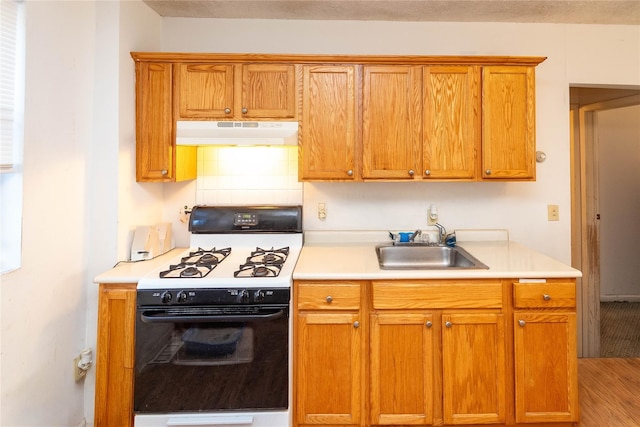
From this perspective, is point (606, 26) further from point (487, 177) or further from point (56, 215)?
point (56, 215)

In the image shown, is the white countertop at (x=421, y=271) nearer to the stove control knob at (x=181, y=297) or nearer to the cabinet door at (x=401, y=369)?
the cabinet door at (x=401, y=369)

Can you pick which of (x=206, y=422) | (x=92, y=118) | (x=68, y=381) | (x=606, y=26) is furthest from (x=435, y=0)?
(x=68, y=381)

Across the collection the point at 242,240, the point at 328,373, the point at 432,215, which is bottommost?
the point at 328,373

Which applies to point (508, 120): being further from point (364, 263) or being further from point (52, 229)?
point (52, 229)

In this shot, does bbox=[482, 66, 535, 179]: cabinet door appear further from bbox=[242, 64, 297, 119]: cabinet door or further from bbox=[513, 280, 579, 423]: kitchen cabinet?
bbox=[242, 64, 297, 119]: cabinet door

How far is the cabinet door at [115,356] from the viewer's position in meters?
1.75

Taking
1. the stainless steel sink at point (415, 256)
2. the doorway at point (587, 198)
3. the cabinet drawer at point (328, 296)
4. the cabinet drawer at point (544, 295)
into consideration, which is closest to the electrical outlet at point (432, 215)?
the stainless steel sink at point (415, 256)

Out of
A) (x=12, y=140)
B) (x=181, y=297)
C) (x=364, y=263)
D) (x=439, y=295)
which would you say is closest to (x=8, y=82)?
(x=12, y=140)

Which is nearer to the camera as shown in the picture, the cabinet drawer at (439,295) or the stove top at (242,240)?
the cabinet drawer at (439,295)

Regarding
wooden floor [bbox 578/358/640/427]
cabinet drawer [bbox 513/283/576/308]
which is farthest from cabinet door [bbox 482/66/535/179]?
wooden floor [bbox 578/358/640/427]

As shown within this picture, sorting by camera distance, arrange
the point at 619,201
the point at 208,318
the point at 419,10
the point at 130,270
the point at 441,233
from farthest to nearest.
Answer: the point at 619,201 < the point at 441,233 < the point at 419,10 < the point at 130,270 < the point at 208,318

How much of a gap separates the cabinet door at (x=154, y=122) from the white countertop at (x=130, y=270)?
0.47 m

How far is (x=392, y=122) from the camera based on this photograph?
2.19m

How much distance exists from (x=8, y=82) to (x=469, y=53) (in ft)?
8.33
